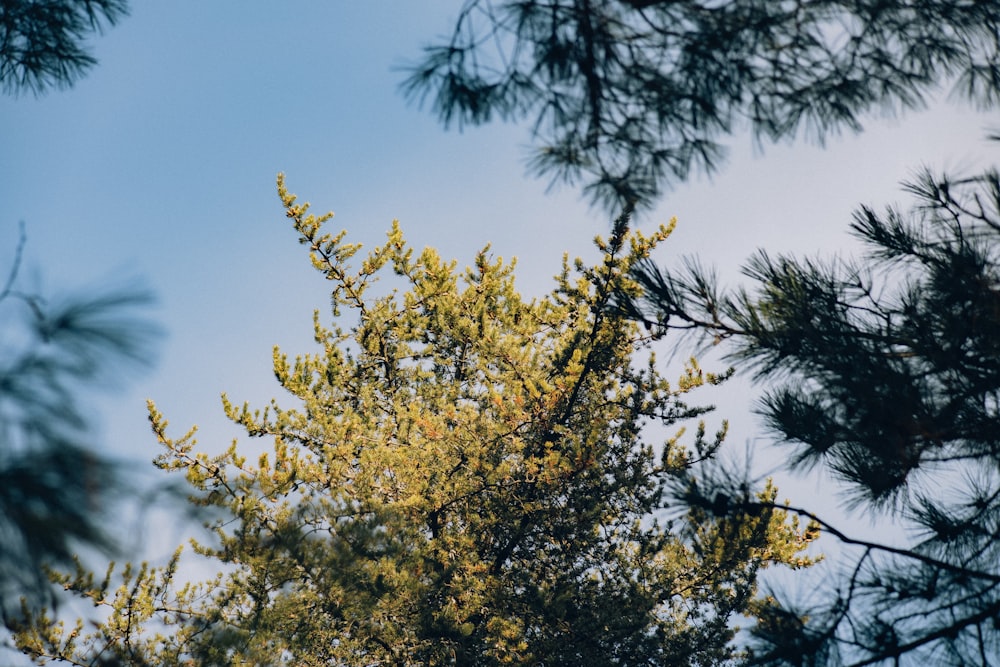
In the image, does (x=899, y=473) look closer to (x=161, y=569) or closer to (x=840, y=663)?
(x=840, y=663)

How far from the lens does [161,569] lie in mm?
8094

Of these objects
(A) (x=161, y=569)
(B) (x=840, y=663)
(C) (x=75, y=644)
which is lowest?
(B) (x=840, y=663)

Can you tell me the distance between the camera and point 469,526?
9.17 metres

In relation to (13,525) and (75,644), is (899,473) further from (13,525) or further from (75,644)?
(75,644)

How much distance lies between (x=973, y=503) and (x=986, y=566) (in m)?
0.64

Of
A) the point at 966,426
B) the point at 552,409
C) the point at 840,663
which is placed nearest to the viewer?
the point at 840,663

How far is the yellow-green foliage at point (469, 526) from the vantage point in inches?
303

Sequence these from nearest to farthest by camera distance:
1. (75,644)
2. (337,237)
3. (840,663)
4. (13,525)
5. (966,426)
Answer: (13,525) → (840,663) → (966,426) → (75,644) → (337,237)

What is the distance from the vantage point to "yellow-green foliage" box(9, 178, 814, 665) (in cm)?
771

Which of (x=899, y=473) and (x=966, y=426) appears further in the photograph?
(x=899, y=473)

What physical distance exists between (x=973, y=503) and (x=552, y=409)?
4.52 metres

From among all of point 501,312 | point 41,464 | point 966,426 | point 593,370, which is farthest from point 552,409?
point 41,464

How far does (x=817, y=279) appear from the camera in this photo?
15.5 feet

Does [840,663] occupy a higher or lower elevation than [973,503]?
lower
